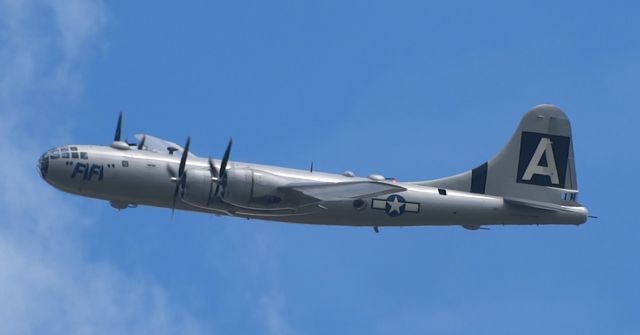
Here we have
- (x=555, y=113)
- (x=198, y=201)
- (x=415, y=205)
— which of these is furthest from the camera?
(x=555, y=113)

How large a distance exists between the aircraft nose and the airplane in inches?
1.8

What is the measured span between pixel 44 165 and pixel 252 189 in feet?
30.9

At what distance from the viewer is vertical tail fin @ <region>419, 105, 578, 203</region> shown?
200 feet

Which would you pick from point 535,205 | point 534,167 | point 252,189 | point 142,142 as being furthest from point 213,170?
point 534,167

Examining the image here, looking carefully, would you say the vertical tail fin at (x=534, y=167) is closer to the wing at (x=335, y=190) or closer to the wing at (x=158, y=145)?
the wing at (x=335, y=190)

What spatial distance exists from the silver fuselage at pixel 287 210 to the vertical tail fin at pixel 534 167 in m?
0.94

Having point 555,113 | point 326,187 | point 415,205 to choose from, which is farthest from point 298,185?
point 555,113

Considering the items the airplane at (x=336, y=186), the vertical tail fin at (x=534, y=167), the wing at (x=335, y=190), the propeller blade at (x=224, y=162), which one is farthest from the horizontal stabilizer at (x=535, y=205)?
the propeller blade at (x=224, y=162)

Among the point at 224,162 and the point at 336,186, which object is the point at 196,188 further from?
the point at 336,186

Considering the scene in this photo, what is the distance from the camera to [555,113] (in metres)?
62.2

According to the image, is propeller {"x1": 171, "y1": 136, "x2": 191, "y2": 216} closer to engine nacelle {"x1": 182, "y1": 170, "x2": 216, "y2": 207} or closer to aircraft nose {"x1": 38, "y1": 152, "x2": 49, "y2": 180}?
engine nacelle {"x1": 182, "y1": 170, "x2": 216, "y2": 207}

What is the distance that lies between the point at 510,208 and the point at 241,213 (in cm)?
1332

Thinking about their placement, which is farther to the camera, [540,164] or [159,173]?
[540,164]

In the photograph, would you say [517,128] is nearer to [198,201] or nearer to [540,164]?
[540,164]
